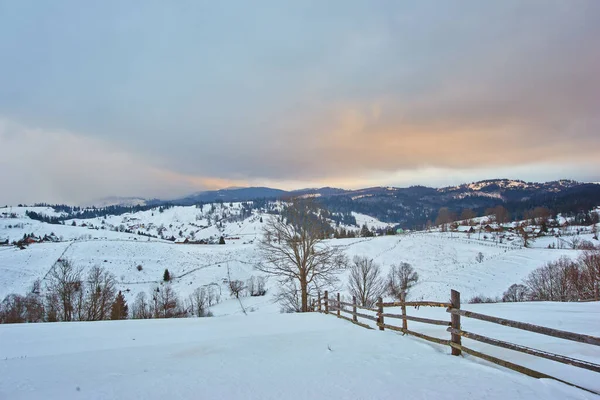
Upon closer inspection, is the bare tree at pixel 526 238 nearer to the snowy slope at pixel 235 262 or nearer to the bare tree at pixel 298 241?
the snowy slope at pixel 235 262

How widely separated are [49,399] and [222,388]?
9.19ft

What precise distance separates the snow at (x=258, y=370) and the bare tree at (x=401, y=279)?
1621 inches

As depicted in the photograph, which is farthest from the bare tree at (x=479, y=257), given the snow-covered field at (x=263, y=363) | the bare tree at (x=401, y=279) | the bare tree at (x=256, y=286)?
the snow-covered field at (x=263, y=363)

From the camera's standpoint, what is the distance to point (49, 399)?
4922mm

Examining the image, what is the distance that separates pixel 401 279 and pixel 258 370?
52.9 m

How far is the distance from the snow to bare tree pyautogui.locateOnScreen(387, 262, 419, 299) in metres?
41.2

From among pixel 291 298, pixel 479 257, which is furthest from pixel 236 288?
pixel 479 257

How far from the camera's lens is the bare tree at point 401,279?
4909 cm

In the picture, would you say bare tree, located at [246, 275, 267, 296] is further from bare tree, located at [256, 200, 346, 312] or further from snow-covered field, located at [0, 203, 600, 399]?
snow-covered field, located at [0, 203, 600, 399]

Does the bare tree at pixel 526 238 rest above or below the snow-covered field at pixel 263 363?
below

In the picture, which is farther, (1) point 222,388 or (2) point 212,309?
(2) point 212,309

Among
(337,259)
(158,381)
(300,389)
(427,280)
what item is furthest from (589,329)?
(427,280)

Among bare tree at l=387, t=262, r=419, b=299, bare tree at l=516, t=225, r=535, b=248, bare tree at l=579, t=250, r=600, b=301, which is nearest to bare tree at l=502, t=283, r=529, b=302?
bare tree at l=579, t=250, r=600, b=301

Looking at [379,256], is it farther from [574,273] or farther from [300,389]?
[300,389]
